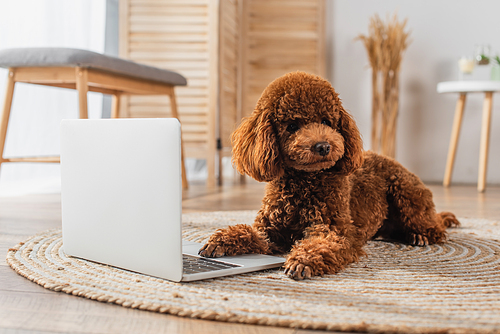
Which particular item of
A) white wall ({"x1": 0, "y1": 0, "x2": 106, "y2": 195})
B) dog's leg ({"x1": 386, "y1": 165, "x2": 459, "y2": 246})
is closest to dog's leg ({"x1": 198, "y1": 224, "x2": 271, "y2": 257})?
dog's leg ({"x1": 386, "y1": 165, "x2": 459, "y2": 246})

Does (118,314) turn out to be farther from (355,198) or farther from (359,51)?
→ (359,51)

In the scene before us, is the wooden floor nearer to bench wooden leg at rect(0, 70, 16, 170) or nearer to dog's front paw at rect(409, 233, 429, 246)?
dog's front paw at rect(409, 233, 429, 246)

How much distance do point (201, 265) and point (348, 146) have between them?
1.34 ft

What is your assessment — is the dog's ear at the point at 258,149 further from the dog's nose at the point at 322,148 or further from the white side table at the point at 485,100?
the white side table at the point at 485,100

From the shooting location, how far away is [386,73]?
3246 mm

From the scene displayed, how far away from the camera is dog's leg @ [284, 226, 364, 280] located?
0.94 meters

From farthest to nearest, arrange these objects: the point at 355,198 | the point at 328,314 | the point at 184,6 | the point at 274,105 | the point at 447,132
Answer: the point at 447,132 → the point at 184,6 → the point at 355,198 → the point at 274,105 → the point at 328,314

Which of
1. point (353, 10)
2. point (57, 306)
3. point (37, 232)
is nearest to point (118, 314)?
point (57, 306)

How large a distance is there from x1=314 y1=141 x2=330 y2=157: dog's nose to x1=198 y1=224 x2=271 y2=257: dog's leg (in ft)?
0.85

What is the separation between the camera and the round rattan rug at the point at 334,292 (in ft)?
2.38

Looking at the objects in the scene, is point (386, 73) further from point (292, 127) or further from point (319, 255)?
point (319, 255)

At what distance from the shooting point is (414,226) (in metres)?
1.33

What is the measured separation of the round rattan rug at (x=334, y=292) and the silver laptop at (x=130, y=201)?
0.11ft

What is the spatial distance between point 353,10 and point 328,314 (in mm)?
→ 3329
